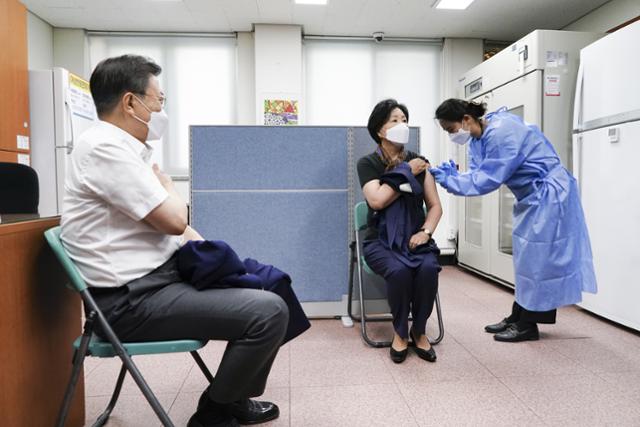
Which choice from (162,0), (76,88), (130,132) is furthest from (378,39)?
(130,132)

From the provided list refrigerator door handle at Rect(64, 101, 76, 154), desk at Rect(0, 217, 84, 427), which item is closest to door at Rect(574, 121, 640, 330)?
desk at Rect(0, 217, 84, 427)

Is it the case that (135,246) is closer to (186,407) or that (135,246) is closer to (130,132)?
(130,132)

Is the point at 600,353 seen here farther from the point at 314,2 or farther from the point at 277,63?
the point at 277,63

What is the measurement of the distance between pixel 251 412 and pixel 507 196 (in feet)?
9.01

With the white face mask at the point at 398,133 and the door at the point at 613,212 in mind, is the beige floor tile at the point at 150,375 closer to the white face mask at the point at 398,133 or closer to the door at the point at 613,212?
the white face mask at the point at 398,133

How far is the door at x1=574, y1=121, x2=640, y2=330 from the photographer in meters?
A: 2.25

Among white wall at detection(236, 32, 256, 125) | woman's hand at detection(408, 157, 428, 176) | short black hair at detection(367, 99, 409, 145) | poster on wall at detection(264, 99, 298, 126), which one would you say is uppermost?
white wall at detection(236, 32, 256, 125)

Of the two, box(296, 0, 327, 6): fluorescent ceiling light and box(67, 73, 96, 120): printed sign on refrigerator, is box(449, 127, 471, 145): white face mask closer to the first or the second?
box(296, 0, 327, 6): fluorescent ceiling light

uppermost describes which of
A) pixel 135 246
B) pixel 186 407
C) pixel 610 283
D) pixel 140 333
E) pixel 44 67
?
pixel 44 67

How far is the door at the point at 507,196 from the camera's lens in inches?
117

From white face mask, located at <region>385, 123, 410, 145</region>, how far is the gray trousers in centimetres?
123

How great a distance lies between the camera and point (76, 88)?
3500mm

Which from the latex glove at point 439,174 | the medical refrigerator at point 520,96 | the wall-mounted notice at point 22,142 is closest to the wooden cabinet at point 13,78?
the wall-mounted notice at point 22,142

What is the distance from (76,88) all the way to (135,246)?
3.09m
